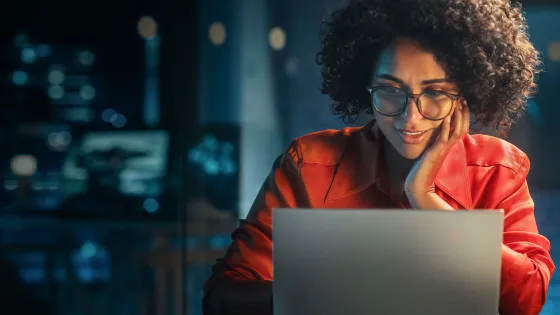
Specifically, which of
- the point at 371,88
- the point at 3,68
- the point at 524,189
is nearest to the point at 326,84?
the point at 371,88

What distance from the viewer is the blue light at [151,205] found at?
9.23 ft

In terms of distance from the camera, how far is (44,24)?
2.92 meters

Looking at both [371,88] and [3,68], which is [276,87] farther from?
[3,68]

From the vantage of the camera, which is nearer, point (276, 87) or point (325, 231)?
point (325, 231)

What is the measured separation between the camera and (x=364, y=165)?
211cm

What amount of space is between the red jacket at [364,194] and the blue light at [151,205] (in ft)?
2.46

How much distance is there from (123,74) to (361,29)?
3.98 feet

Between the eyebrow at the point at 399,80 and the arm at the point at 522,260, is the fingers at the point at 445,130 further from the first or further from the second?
the arm at the point at 522,260

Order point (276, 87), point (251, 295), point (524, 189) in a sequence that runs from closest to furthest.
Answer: point (251, 295) → point (524, 189) → point (276, 87)

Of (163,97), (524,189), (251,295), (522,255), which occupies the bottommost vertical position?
(251,295)

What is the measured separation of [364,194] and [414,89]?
15.4 inches

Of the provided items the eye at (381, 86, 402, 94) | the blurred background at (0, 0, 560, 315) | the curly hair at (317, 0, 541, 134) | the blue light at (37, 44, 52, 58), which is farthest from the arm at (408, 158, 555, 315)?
the blue light at (37, 44, 52, 58)

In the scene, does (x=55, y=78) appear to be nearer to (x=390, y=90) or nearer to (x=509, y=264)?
(x=390, y=90)

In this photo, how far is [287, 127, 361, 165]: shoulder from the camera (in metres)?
2.13
